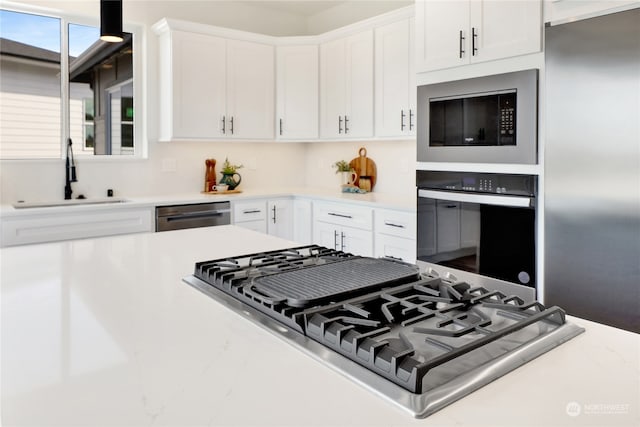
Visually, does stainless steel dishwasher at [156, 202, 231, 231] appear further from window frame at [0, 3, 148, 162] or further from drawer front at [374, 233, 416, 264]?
drawer front at [374, 233, 416, 264]

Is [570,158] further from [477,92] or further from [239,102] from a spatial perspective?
[239,102]

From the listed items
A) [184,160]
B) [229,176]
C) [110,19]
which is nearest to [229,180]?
[229,176]

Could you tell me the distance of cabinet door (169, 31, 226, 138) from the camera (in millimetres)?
3879

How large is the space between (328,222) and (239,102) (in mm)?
1331

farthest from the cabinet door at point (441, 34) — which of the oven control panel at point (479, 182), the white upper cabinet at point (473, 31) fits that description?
the oven control panel at point (479, 182)

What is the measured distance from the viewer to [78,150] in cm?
390

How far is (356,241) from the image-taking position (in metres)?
3.71

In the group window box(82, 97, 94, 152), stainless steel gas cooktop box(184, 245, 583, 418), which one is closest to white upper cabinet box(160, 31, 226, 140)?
window box(82, 97, 94, 152)

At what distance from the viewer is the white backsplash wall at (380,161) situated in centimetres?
411

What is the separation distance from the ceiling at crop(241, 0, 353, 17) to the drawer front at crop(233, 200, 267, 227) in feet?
6.54

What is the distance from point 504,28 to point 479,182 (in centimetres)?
82

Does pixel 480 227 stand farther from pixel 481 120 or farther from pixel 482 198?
pixel 481 120

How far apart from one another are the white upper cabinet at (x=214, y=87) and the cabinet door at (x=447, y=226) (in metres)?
2.06

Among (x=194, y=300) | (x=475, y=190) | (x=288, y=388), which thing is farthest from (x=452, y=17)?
(x=288, y=388)
